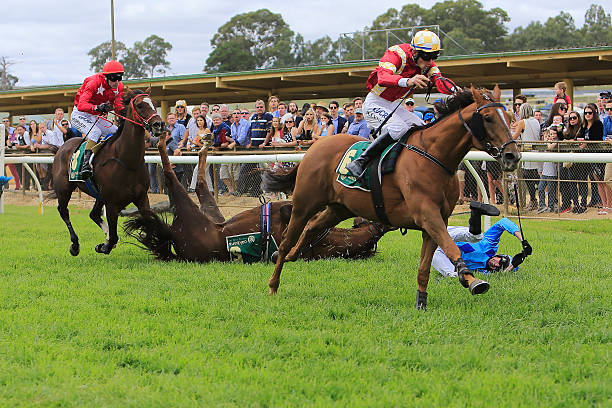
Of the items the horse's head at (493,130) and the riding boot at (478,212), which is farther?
Result: the riding boot at (478,212)

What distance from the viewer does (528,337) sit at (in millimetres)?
4055

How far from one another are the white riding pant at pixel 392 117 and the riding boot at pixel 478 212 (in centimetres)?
78

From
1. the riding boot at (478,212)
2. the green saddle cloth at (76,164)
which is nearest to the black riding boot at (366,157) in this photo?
the riding boot at (478,212)

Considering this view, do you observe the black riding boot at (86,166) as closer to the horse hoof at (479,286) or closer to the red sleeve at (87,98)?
the red sleeve at (87,98)

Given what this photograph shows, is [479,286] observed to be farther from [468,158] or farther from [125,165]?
[125,165]

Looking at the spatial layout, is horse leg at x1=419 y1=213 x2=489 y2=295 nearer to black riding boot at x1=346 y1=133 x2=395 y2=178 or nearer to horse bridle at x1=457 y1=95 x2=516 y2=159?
horse bridle at x1=457 y1=95 x2=516 y2=159

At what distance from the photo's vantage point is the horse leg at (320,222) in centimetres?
572

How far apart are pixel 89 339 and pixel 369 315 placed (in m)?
1.80

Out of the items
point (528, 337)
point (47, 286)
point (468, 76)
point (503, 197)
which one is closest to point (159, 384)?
point (528, 337)

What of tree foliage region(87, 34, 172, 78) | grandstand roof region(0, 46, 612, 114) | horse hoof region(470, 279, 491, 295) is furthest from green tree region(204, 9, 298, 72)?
horse hoof region(470, 279, 491, 295)

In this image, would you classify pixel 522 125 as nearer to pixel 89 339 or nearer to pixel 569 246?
pixel 569 246

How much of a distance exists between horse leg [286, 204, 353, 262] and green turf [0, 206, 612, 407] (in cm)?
30

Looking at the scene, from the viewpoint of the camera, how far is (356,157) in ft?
17.6

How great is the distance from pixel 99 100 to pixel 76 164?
2.52 feet
